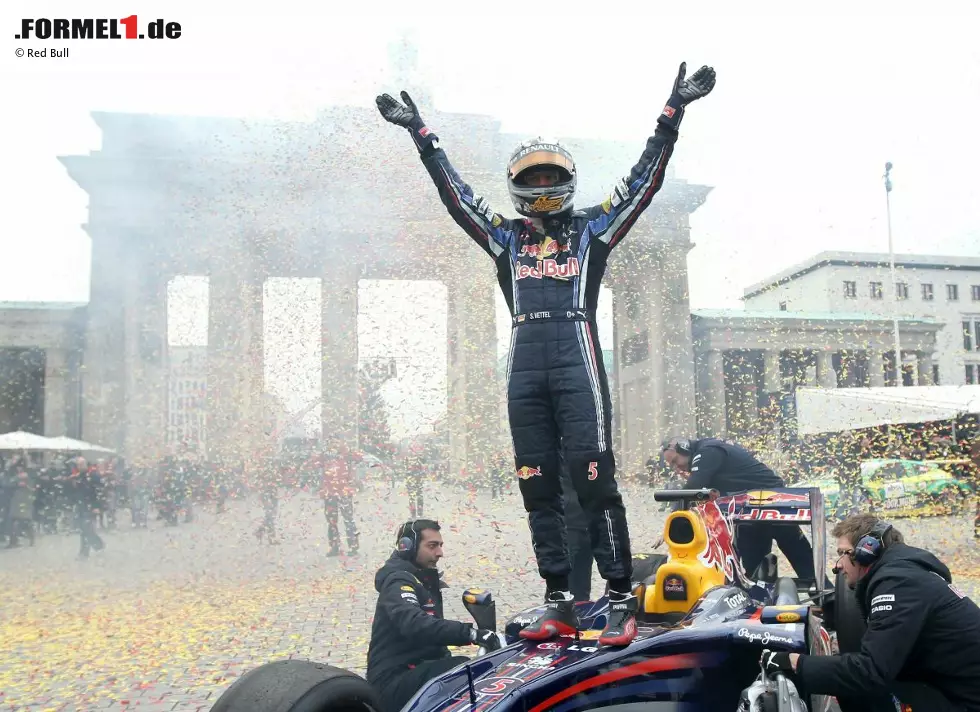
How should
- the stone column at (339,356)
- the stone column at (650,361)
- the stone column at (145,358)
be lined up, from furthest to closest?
the stone column at (650,361) → the stone column at (339,356) → the stone column at (145,358)

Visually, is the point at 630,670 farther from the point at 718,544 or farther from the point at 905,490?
the point at 905,490

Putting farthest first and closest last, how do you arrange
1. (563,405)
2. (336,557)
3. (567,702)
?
(336,557) → (563,405) → (567,702)

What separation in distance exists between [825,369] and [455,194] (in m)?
44.6

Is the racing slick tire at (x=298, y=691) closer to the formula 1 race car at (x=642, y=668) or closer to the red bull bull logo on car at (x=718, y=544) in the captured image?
the formula 1 race car at (x=642, y=668)

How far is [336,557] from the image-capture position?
46.4 feet

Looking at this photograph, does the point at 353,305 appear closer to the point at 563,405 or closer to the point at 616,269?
the point at 616,269

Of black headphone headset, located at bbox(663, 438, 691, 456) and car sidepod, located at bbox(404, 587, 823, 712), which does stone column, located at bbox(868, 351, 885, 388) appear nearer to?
black headphone headset, located at bbox(663, 438, 691, 456)

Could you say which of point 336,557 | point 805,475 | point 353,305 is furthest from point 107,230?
point 805,475

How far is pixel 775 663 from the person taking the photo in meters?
2.86

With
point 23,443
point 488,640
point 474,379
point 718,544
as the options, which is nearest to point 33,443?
point 23,443

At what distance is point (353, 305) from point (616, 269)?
8.69m

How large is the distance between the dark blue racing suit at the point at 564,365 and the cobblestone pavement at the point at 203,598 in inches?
145

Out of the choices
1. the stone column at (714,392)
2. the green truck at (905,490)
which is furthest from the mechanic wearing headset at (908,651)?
the stone column at (714,392)

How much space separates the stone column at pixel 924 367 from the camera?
146 ft
